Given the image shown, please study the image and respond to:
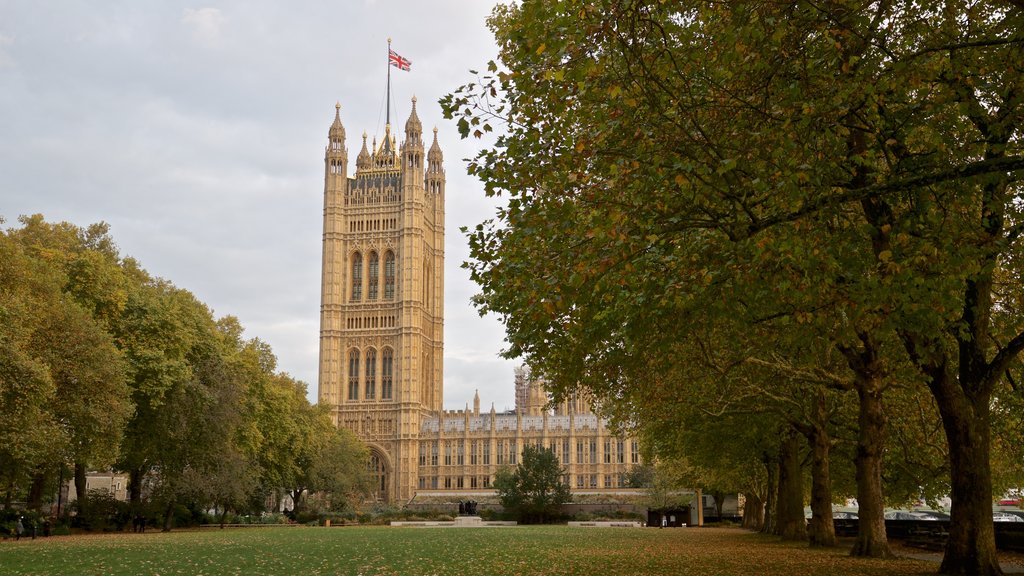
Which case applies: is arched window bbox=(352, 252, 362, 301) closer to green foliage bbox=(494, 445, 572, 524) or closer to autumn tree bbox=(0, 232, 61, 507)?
green foliage bbox=(494, 445, 572, 524)

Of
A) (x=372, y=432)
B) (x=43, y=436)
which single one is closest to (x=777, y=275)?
(x=43, y=436)

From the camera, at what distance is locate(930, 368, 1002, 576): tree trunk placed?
16.8 m

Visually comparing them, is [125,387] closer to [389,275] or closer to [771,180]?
[771,180]

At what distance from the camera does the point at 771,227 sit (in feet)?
47.6

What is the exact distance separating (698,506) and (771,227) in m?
56.6

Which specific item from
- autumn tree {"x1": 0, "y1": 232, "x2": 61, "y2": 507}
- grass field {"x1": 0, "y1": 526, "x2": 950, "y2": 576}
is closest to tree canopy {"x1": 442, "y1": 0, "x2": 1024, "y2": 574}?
grass field {"x1": 0, "y1": 526, "x2": 950, "y2": 576}

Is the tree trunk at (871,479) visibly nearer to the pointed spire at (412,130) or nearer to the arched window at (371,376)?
the arched window at (371,376)

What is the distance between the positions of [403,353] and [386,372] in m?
4.38

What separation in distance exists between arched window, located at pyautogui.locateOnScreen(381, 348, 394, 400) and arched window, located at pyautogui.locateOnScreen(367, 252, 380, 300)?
29.5ft

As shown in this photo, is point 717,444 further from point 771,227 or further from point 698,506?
point 698,506

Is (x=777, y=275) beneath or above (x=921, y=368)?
above

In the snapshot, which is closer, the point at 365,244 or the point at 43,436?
the point at 43,436

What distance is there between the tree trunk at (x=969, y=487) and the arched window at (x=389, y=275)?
126 m

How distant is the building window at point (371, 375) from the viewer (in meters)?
138
